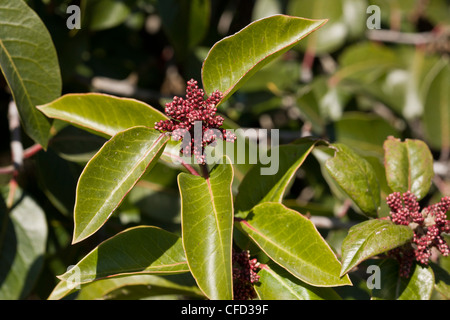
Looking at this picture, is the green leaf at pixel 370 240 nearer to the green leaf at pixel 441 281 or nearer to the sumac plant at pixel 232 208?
the sumac plant at pixel 232 208

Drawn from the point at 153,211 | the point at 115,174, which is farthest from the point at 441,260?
the point at 115,174

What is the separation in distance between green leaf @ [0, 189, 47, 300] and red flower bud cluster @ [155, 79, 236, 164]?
79 centimetres

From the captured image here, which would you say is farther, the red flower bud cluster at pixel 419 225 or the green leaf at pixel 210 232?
the red flower bud cluster at pixel 419 225

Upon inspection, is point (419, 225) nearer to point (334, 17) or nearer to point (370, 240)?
point (370, 240)

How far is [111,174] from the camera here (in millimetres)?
989

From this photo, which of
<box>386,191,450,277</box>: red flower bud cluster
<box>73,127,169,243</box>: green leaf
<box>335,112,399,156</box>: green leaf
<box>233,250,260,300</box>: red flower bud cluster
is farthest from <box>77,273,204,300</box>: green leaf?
<box>335,112,399,156</box>: green leaf

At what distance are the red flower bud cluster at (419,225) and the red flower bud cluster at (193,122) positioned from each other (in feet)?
1.58

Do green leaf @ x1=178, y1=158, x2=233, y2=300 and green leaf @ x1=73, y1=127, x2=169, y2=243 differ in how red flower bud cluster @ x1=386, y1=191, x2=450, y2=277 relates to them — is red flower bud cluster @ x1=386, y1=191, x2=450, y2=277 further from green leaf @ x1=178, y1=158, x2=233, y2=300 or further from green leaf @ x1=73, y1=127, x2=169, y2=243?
green leaf @ x1=73, y1=127, x2=169, y2=243

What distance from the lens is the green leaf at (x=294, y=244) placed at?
105cm

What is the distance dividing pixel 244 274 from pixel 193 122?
0.42 metres

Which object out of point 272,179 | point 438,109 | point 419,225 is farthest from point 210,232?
point 438,109

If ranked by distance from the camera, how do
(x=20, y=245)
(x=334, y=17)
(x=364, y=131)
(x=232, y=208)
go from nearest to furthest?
(x=232, y=208) < (x=20, y=245) < (x=364, y=131) < (x=334, y=17)

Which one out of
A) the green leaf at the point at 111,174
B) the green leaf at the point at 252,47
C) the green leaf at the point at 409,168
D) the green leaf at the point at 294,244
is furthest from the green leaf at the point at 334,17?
the green leaf at the point at 111,174

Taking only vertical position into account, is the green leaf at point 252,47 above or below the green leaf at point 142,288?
above
